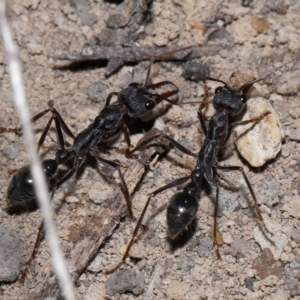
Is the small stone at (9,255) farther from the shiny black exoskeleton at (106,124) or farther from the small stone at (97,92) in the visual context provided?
the small stone at (97,92)

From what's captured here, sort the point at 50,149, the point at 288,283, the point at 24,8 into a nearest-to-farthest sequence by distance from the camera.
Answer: the point at 288,283 → the point at 50,149 → the point at 24,8

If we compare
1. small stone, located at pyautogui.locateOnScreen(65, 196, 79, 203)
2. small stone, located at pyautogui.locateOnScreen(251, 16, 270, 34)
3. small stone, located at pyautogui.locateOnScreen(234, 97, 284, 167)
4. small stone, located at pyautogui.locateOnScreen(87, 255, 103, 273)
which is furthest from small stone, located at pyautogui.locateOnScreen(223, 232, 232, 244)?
small stone, located at pyautogui.locateOnScreen(251, 16, 270, 34)

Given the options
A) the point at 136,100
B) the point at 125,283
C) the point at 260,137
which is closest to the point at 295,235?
the point at 260,137

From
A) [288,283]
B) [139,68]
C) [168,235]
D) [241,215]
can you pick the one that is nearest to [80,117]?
[139,68]

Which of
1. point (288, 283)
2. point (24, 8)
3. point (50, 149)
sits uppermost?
point (24, 8)

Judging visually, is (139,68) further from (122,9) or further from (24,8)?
(24,8)

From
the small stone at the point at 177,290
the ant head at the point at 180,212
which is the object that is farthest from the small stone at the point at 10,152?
the small stone at the point at 177,290

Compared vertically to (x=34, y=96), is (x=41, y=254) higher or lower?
lower

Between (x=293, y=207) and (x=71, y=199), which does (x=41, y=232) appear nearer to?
(x=71, y=199)
